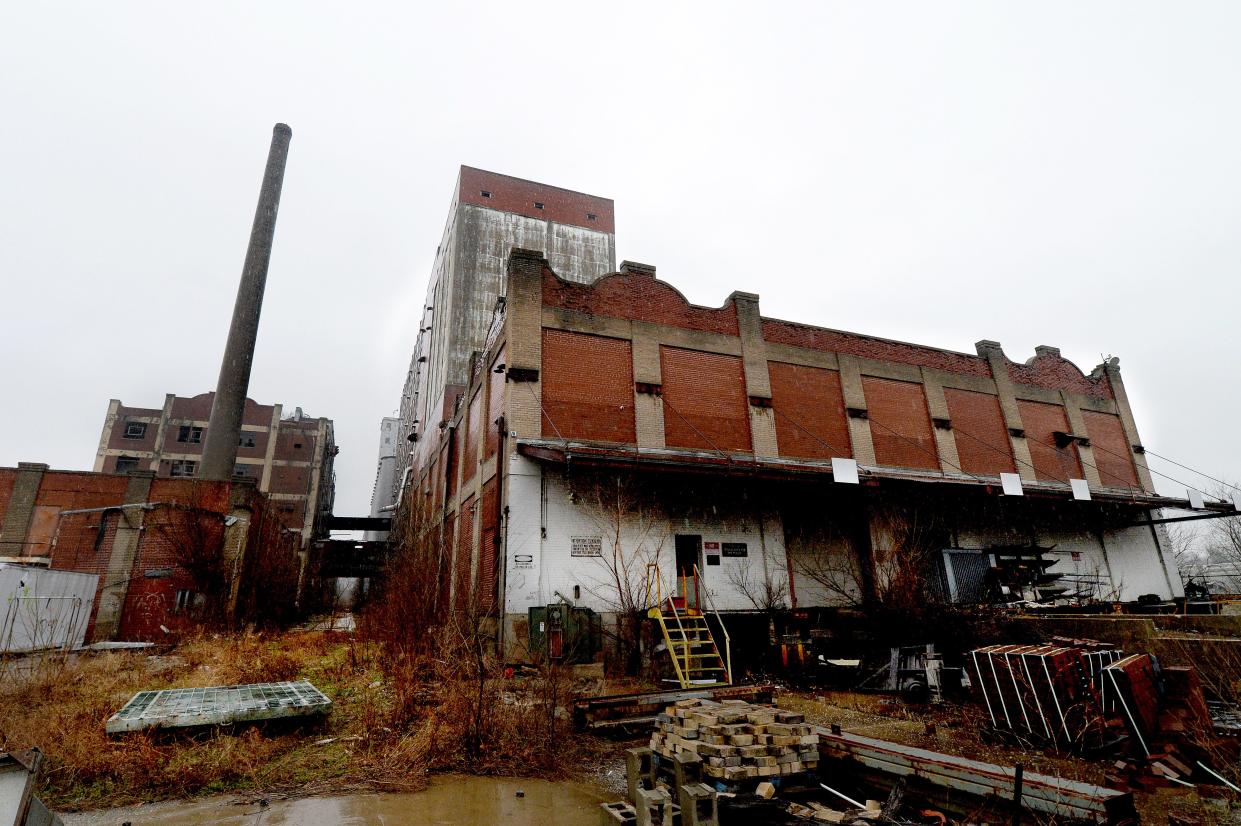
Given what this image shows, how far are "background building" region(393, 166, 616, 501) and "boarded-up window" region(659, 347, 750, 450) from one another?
17175 millimetres

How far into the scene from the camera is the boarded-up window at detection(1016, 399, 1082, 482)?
79.4 ft

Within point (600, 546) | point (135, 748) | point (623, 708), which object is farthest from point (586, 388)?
point (135, 748)

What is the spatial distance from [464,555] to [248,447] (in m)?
37.4

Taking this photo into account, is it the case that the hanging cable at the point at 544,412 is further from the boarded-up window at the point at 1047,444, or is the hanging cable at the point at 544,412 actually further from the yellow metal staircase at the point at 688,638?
the boarded-up window at the point at 1047,444

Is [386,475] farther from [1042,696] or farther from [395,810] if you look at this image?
[1042,696]

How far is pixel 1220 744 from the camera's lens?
Answer: 5988 millimetres

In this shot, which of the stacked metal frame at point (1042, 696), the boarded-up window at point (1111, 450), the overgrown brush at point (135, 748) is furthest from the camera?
the boarded-up window at point (1111, 450)

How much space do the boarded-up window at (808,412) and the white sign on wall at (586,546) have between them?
7.01 m

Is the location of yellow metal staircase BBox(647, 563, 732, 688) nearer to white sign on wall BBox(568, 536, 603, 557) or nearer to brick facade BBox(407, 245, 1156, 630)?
white sign on wall BBox(568, 536, 603, 557)

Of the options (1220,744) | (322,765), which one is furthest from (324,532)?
(1220,744)

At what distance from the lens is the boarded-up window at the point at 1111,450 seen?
25.3 m

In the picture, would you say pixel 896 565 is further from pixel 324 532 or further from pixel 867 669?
pixel 324 532

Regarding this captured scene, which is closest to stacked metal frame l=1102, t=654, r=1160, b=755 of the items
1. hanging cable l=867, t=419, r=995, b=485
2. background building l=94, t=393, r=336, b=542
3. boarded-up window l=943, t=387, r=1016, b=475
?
hanging cable l=867, t=419, r=995, b=485

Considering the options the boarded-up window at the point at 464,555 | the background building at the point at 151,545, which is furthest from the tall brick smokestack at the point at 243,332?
the boarded-up window at the point at 464,555
